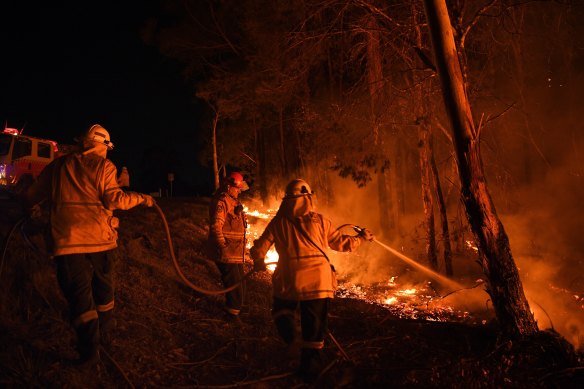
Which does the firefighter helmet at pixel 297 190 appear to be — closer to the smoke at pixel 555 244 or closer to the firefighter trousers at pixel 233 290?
the firefighter trousers at pixel 233 290

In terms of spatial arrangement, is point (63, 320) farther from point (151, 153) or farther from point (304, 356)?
point (151, 153)

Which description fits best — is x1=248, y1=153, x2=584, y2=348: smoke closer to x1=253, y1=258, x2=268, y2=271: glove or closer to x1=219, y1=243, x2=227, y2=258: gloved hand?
x1=219, y1=243, x2=227, y2=258: gloved hand

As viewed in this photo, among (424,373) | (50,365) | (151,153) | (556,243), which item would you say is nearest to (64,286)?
(50,365)

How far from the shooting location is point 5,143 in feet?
43.7

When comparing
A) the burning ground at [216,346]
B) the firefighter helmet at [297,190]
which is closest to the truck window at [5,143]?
the burning ground at [216,346]

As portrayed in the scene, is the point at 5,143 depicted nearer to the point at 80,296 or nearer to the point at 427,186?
the point at 80,296

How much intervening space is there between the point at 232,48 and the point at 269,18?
3177 mm

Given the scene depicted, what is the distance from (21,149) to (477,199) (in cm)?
1363

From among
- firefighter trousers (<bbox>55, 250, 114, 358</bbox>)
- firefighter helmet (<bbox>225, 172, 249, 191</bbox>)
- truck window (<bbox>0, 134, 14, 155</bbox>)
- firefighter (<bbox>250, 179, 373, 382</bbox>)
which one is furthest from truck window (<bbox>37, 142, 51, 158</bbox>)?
firefighter (<bbox>250, 179, 373, 382</bbox>)

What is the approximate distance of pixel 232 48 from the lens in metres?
16.8

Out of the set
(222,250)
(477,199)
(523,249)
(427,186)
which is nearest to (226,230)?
(222,250)

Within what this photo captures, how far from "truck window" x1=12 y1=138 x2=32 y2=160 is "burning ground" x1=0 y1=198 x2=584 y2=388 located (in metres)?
8.68

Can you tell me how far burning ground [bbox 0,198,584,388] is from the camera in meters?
4.04

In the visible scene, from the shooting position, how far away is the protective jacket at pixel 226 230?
18.8 ft
